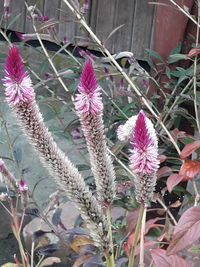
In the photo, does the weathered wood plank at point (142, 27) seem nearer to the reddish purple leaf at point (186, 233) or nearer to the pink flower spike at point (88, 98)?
the reddish purple leaf at point (186, 233)

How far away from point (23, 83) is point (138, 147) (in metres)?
0.29

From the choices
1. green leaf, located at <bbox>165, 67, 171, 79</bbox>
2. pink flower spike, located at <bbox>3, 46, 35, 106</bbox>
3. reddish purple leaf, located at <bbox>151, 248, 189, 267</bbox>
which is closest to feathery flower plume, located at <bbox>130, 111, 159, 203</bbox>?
pink flower spike, located at <bbox>3, 46, 35, 106</bbox>

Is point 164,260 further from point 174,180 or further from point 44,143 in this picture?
point 44,143

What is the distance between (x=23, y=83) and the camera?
4.59 ft

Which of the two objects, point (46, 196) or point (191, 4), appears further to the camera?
point (46, 196)

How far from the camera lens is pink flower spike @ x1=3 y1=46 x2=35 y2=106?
4.48ft

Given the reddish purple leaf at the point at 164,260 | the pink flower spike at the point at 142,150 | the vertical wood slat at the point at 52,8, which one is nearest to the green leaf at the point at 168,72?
the reddish purple leaf at the point at 164,260

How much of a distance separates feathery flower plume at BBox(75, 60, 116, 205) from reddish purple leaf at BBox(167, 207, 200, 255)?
29 cm

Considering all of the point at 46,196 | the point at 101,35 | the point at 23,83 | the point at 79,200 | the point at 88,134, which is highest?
the point at 23,83

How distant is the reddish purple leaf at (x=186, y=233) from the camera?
171 cm

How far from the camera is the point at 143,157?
1.37m

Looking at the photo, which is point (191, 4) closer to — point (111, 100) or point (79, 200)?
point (111, 100)

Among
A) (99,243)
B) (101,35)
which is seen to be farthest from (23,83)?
(101,35)

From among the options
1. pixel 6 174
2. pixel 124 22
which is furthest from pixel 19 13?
pixel 6 174
